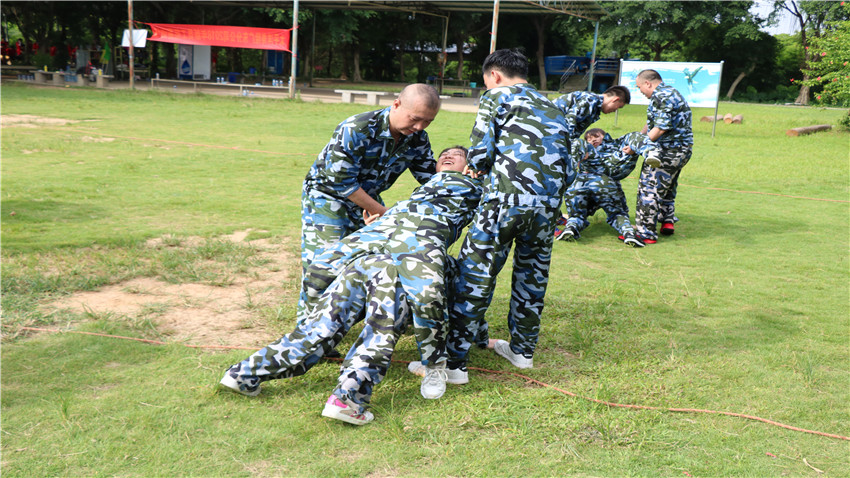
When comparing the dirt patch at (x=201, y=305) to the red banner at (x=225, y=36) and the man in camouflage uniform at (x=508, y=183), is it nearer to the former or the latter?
the man in camouflage uniform at (x=508, y=183)

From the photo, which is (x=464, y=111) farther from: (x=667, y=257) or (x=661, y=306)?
(x=661, y=306)

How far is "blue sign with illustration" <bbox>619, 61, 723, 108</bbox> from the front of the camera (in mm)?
18125

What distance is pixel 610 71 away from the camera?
36.2 metres

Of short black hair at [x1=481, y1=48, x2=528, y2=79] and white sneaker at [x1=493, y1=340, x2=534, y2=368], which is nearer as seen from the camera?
short black hair at [x1=481, y1=48, x2=528, y2=79]

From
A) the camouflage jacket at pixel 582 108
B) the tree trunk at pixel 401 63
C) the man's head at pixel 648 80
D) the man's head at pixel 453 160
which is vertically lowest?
the man's head at pixel 453 160

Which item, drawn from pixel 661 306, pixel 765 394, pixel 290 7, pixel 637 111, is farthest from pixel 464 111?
pixel 765 394

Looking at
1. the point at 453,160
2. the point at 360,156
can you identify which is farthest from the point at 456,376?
the point at 360,156

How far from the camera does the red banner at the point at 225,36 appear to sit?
2636cm

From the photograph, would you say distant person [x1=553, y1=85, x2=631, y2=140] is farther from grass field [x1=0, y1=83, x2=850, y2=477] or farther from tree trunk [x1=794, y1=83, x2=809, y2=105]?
tree trunk [x1=794, y1=83, x2=809, y2=105]

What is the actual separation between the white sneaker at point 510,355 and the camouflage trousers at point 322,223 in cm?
124

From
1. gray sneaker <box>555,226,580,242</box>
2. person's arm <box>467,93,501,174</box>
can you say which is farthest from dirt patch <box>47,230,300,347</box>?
gray sneaker <box>555,226,580,242</box>

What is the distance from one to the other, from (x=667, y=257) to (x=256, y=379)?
16.3 ft

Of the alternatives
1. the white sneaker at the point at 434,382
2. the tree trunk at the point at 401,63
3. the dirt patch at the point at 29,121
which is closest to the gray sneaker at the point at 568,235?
the white sneaker at the point at 434,382

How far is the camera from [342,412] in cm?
326
